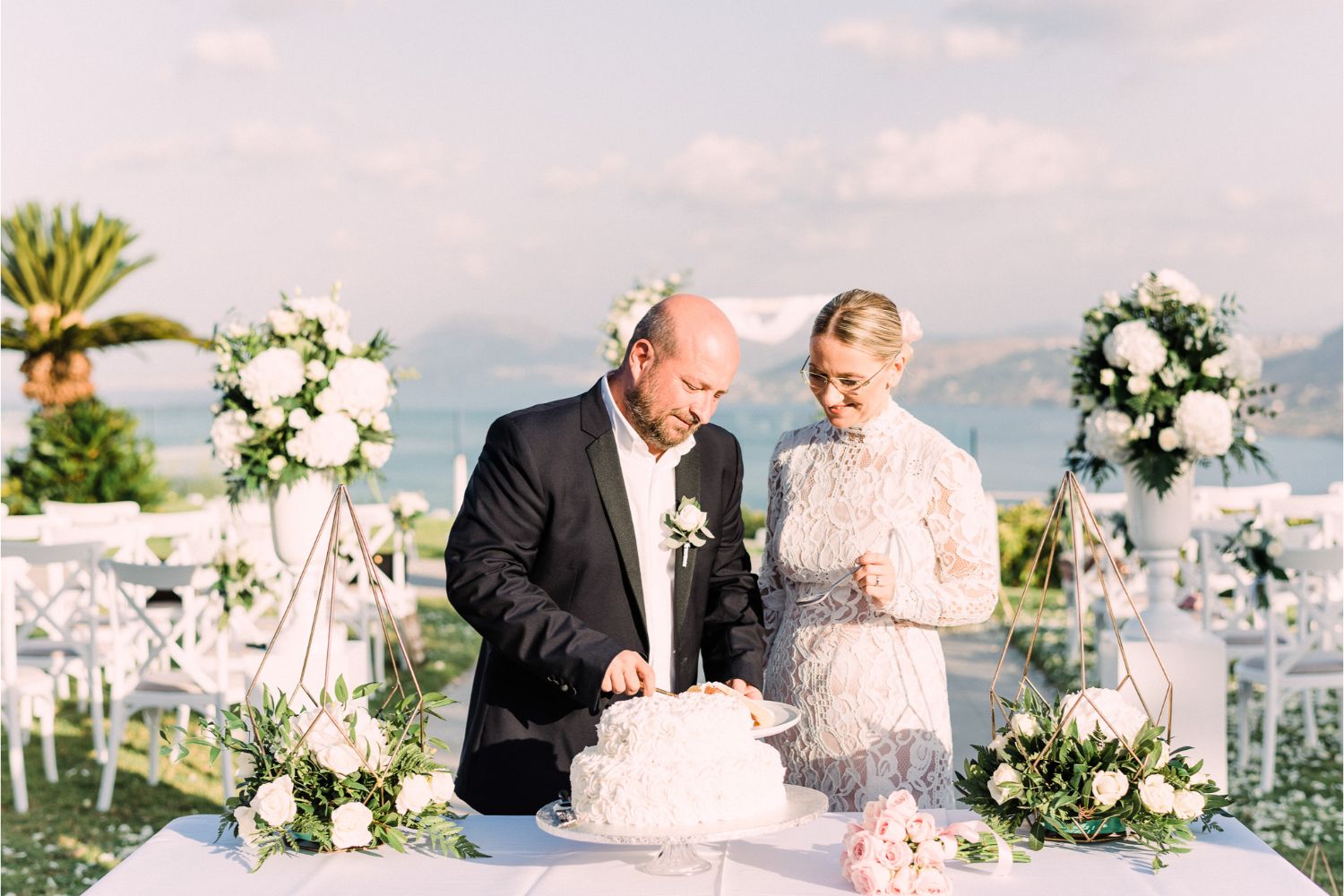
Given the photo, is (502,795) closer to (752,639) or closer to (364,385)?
(752,639)

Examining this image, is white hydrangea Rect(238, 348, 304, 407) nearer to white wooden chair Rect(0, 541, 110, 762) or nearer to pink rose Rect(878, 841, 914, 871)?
white wooden chair Rect(0, 541, 110, 762)

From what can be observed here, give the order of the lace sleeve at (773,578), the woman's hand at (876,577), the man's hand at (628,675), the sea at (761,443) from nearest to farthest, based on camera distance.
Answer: the man's hand at (628,675) < the woman's hand at (876,577) < the lace sleeve at (773,578) < the sea at (761,443)

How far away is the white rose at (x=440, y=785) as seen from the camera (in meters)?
2.45

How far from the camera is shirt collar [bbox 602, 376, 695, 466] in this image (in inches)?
123

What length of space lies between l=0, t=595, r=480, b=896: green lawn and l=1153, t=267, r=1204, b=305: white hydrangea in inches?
207

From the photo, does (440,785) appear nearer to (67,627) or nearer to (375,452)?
(375,452)

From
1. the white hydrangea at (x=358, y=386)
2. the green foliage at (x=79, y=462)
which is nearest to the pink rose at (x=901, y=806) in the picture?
the white hydrangea at (x=358, y=386)

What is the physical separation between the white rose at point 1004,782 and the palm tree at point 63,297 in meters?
17.8

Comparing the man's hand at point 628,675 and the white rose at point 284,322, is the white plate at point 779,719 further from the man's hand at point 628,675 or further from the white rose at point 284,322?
the white rose at point 284,322

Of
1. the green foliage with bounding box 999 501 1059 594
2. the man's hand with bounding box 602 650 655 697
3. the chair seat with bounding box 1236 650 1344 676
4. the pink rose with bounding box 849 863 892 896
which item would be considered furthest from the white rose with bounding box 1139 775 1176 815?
the green foliage with bounding box 999 501 1059 594

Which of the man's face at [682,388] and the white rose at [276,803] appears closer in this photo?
the white rose at [276,803]

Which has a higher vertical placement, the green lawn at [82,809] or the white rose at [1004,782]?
the white rose at [1004,782]

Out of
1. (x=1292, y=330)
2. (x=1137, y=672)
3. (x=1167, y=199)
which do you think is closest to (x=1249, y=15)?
(x=1167, y=199)

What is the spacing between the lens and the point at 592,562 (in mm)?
3043
